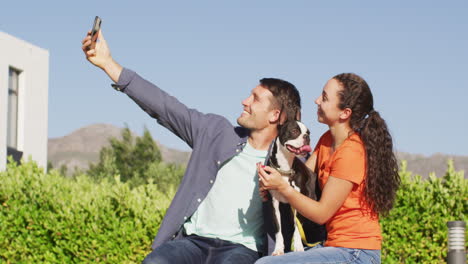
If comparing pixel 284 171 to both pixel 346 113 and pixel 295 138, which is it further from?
pixel 346 113

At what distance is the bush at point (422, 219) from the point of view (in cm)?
873

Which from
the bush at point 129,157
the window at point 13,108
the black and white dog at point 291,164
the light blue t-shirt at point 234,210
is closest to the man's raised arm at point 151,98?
the light blue t-shirt at point 234,210

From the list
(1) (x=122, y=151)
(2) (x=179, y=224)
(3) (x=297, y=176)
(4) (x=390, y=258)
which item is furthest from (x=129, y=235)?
(1) (x=122, y=151)

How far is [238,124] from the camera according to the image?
5.37 meters

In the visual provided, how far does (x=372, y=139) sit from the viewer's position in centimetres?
476

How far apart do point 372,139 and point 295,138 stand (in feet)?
1.84

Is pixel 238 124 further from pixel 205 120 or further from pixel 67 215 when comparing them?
pixel 67 215

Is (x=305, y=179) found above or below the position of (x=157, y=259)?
above

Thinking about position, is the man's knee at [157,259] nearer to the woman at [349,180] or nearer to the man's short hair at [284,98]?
the woman at [349,180]

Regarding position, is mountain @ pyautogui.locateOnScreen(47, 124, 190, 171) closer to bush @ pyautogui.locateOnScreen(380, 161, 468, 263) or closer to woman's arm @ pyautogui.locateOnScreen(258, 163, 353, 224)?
bush @ pyautogui.locateOnScreen(380, 161, 468, 263)

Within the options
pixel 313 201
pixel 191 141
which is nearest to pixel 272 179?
pixel 313 201

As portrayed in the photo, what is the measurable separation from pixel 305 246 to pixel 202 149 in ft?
3.73

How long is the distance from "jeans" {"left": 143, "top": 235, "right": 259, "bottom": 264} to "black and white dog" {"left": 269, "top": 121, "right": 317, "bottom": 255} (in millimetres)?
268

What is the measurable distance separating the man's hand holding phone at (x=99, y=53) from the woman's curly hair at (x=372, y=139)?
1.74m
